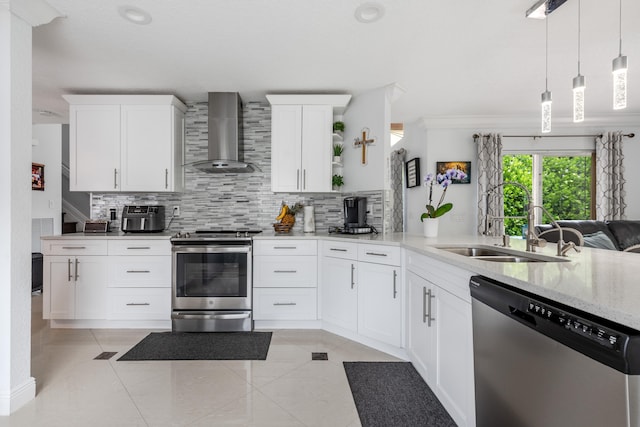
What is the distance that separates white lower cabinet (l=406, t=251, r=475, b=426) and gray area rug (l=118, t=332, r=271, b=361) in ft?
3.94

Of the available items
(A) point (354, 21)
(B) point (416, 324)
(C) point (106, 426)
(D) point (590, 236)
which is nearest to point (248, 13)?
(A) point (354, 21)

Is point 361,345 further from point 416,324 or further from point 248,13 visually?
point 248,13

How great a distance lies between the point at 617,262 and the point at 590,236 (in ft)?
8.64

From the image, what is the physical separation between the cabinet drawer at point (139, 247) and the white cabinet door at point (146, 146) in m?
0.64

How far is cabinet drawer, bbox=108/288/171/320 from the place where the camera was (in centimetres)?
300

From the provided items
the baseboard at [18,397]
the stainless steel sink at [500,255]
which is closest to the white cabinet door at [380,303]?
the stainless steel sink at [500,255]

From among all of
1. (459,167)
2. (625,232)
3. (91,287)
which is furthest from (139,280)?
(625,232)

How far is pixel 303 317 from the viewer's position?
9.96 ft

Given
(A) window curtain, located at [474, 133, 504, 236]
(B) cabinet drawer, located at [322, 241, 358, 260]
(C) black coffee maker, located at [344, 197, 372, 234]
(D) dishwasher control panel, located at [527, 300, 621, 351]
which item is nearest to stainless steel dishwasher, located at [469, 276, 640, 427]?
(D) dishwasher control panel, located at [527, 300, 621, 351]

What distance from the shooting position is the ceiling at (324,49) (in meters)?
2.03

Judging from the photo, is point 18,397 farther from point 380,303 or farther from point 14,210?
point 380,303

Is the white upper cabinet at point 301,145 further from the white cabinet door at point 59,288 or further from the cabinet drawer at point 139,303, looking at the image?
the white cabinet door at point 59,288

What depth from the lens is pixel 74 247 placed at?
2.98 metres

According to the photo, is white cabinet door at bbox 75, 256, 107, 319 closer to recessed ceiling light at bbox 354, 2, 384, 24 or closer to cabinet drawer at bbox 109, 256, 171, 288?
cabinet drawer at bbox 109, 256, 171, 288
